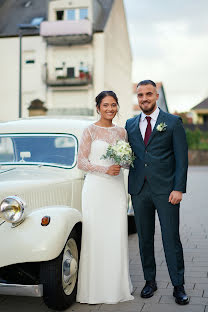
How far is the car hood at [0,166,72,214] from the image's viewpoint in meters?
4.58

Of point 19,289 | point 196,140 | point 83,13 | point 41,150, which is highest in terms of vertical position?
point 83,13

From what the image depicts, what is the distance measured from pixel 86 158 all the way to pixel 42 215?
32.0 inches

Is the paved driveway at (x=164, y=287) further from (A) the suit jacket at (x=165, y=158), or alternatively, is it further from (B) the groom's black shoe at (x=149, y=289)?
(A) the suit jacket at (x=165, y=158)

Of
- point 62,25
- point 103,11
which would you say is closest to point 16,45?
point 62,25

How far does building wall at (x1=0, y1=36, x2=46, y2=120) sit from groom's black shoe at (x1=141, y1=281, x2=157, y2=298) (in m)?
33.9

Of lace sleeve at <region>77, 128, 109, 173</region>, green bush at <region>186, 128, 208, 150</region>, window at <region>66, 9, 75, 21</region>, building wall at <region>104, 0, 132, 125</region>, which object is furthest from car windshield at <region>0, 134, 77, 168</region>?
green bush at <region>186, 128, 208, 150</region>

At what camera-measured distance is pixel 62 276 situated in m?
4.42

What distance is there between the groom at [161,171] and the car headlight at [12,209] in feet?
4.06

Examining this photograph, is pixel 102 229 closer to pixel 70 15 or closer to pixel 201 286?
pixel 201 286

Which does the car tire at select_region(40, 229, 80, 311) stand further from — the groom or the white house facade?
the white house facade

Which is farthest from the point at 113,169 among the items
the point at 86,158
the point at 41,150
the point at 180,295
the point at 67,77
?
the point at 67,77

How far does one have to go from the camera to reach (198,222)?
397 inches

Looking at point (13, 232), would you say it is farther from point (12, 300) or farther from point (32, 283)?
point (12, 300)

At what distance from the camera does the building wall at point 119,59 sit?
38375 millimetres
